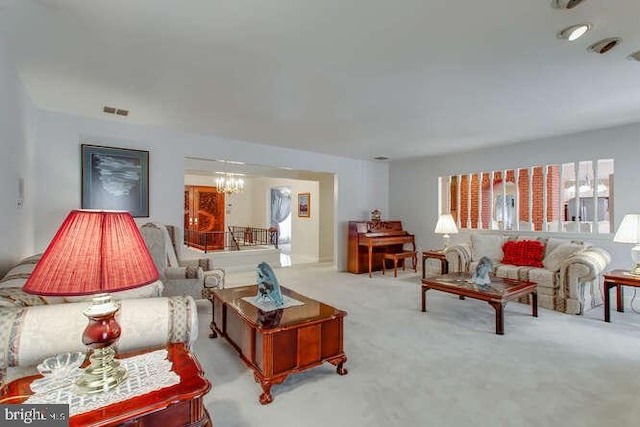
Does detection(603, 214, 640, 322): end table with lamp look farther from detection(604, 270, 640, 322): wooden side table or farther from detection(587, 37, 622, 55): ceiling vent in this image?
detection(587, 37, 622, 55): ceiling vent

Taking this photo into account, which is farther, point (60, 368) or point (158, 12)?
point (158, 12)

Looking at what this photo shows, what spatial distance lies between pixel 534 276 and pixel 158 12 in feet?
15.5

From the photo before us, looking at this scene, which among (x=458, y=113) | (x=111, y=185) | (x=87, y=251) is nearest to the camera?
(x=87, y=251)

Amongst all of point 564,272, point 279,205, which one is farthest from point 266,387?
point 279,205

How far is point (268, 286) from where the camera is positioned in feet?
8.79

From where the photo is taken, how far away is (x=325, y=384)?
224 cm

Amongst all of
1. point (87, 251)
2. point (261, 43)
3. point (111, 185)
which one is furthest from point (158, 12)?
point (111, 185)

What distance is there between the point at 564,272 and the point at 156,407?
4.40 m

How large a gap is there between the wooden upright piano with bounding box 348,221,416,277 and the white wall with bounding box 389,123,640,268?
502 mm

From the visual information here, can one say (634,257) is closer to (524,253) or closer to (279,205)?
(524,253)

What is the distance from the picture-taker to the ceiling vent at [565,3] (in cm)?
172

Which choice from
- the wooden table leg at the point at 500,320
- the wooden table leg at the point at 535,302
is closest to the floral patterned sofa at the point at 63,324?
the wooden table leg at the point at 500,320

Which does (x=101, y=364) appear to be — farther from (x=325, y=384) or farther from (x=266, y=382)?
(x=325, y=384)

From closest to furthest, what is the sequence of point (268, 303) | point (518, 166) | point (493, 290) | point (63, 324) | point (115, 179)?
point (63, 324), point (268, 303), point (493, 290), point (115, 179), point (518, 166)
